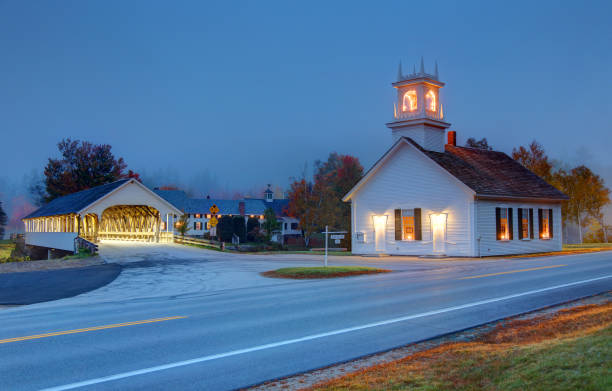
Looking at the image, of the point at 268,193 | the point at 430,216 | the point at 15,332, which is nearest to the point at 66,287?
the point at 15,332

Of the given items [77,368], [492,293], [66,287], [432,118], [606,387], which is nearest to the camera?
[606,387]

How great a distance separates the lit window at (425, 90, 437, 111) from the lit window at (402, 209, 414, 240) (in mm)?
6690

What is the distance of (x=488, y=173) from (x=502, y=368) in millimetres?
29134

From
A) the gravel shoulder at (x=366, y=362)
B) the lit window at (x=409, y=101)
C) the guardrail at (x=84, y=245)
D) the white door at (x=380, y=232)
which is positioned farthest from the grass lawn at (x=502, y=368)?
the guardrail at (x=84, y=245)

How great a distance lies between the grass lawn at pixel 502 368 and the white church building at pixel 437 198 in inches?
880

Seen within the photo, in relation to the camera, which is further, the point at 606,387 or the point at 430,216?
the point at 430,216

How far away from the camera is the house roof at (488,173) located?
3081 cm

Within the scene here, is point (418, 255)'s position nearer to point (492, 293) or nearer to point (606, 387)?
point (492, 293)

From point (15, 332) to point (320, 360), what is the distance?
19.5 ft

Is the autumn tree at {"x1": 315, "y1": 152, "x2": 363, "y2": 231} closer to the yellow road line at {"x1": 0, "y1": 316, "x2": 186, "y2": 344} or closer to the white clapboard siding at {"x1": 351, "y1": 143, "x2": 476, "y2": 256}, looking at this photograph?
the white clapboard siding at {"x1": 351, "y1": 143, "x2": 476, "y2": 256}

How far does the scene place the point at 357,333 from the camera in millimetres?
9297

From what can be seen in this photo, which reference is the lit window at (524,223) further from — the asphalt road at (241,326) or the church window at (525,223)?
the asphalt road at (241,326)

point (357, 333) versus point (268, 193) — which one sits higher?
point (268, 193)

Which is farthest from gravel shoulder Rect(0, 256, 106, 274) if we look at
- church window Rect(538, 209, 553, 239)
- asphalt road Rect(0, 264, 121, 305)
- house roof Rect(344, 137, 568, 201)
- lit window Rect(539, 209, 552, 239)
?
lit window Rect(539, 209, 552, 239)
